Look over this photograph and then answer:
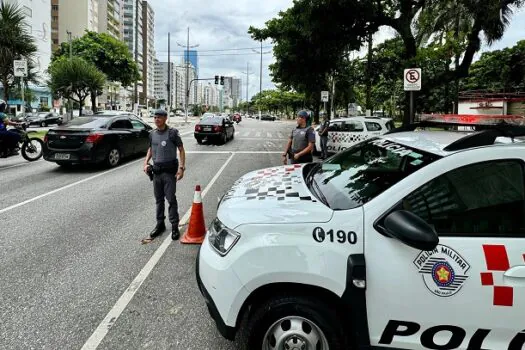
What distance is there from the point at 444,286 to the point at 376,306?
377 millimetres

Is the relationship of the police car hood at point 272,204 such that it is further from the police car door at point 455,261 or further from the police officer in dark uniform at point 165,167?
the police officer in dark uniform at point 165,167

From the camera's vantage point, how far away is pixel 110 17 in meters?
104

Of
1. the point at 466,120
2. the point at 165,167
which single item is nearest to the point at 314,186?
the point at 466,120

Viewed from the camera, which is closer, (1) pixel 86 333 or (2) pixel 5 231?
(1) pixel 86 333

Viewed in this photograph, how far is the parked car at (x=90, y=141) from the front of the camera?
10.8 meters

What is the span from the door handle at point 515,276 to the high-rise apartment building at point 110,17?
108m

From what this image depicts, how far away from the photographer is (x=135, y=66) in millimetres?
45812

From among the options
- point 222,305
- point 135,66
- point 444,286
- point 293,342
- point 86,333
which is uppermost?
point 135,66

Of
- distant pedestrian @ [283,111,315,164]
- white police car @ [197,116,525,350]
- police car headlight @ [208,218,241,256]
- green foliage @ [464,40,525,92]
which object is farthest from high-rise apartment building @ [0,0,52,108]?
white police car @ [197,116,525,350]

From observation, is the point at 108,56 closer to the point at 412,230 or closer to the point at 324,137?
the point at 324,137

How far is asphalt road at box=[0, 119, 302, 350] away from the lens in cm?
320

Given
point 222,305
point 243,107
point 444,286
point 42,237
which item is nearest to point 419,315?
point 444,286

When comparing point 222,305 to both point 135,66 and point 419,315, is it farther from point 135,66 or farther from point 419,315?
point 135,66

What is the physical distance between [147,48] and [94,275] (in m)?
156
